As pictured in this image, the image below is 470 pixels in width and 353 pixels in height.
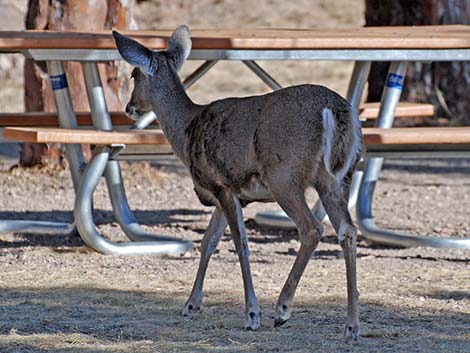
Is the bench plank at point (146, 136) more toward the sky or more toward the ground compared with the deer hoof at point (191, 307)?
more toward the sky

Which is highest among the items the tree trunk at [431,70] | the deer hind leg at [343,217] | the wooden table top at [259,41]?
the wooden table top at [259,41]

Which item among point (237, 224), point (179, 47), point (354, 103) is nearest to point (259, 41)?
point (179, 47)

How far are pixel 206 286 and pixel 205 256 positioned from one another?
0.49 meters

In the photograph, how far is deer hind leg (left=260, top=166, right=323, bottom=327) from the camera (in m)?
4.93

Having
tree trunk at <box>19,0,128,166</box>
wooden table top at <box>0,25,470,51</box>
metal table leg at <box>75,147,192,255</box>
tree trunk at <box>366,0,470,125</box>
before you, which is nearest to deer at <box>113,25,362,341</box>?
wooden table top at <box>0,25,470,51</box>

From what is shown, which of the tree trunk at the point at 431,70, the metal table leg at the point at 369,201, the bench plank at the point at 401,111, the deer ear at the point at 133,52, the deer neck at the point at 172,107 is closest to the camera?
the deer ear at the point at 133,52

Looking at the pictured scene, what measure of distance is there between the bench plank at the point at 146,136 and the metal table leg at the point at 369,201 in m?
0.66

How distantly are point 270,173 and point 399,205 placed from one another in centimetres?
394

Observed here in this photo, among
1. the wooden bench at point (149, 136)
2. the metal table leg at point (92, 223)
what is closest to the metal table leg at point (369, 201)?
the wooden bench at point (149, 136)

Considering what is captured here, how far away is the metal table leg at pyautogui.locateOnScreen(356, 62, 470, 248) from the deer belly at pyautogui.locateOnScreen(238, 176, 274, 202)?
7.11ft

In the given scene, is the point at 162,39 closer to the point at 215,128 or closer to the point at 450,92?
the point at 215,128

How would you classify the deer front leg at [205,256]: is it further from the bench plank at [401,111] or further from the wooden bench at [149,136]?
the bench plank at [401,111]

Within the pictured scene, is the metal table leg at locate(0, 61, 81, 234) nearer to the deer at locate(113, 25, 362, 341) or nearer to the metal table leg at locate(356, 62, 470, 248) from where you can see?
the deer at locate(113, 25, 362, 341)

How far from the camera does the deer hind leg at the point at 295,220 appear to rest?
194 inches
